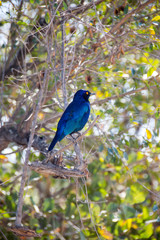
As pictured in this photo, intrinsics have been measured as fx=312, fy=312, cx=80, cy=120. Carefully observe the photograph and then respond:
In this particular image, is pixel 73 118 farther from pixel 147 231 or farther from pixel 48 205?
pixel 147 231

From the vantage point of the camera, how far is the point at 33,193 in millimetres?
5941

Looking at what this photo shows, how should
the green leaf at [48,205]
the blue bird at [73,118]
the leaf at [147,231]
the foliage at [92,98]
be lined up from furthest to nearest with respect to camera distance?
1. the green leaf at [48,205]
2. the leaf at [147,231]
3. the foliage at [92,98]
4. the blue bird at [73,118]

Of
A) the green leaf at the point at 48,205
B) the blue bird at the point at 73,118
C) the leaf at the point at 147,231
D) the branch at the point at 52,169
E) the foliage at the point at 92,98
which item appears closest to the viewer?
the branch at the point at 52,169

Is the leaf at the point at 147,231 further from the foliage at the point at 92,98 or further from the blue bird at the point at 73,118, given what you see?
the blue bird at the point at 73,118

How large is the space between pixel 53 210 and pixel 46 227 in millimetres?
439

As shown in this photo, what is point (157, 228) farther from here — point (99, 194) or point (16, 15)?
point (16, 15)

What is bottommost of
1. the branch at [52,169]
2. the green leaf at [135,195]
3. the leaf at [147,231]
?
the leaf at [147,231]

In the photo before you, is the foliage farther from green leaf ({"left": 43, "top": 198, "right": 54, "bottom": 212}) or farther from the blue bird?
the blue bird

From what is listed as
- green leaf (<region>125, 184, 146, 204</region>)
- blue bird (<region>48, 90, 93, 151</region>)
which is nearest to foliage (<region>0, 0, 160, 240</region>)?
green leaf (<region>125, 184, 146, 204</region>)

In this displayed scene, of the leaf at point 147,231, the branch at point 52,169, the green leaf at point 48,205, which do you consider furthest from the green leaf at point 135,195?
the branch at point 52,169

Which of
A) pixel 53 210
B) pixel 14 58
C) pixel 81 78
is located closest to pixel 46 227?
pixel 53 210

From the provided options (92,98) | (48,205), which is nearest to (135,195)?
(48,205)

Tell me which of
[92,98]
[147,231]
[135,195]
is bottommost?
[147,231]

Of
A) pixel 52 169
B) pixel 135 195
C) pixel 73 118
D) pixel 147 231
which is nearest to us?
pixel 52 169
